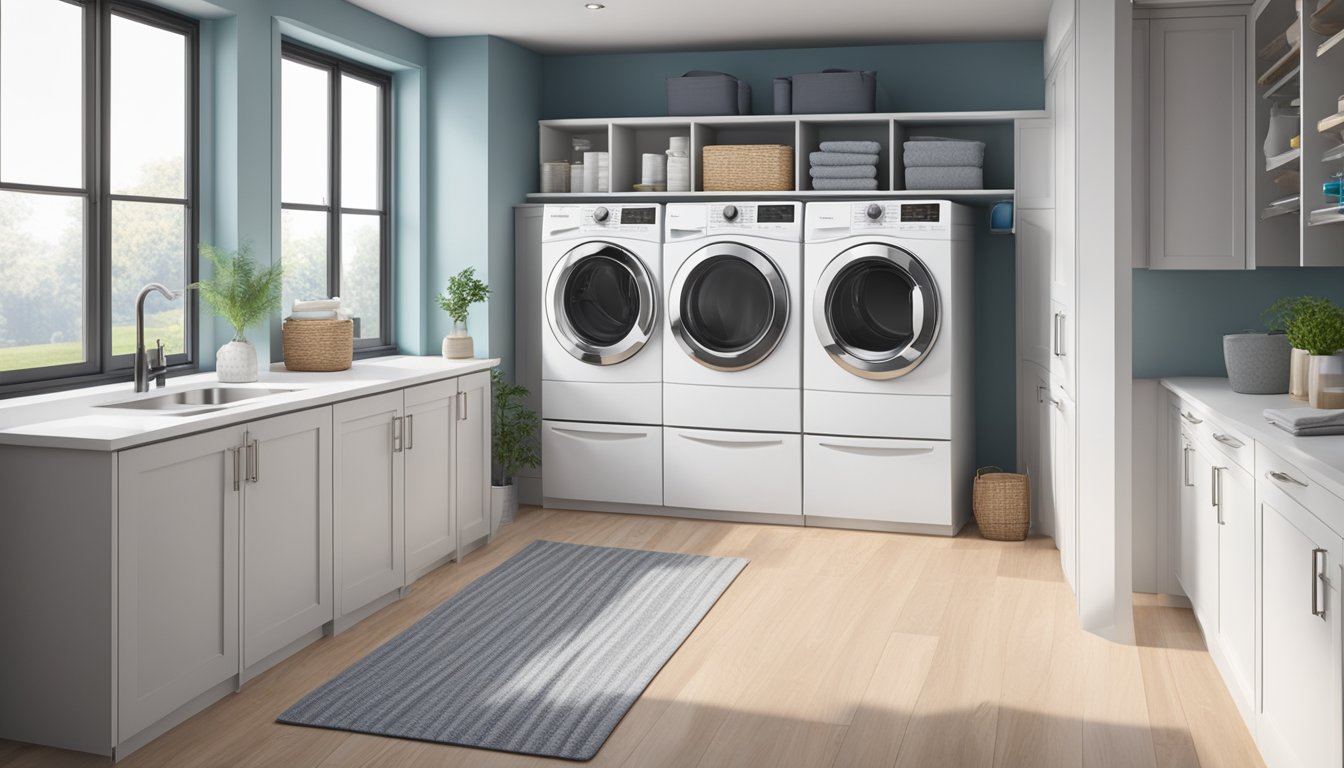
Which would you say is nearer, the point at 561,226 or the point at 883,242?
the point at 883,242

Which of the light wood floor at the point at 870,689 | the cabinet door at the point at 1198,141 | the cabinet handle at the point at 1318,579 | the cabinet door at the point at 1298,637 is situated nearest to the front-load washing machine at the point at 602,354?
the light wood floor at the point at 870,689

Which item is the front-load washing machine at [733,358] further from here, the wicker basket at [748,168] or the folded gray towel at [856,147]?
the folded gray towel at [856,147]

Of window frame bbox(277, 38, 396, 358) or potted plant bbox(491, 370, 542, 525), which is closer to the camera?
window frame bbox(277, 38, 396, 358)

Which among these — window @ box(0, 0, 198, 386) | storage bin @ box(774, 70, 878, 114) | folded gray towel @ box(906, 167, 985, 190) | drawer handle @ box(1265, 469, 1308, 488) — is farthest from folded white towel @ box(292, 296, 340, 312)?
drawer handle @ box(1265, 469, 1308, 488)

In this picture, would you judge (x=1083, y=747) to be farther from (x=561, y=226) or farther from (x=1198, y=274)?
(x=561, y=226)

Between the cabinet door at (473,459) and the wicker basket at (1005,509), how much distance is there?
2.15 meters

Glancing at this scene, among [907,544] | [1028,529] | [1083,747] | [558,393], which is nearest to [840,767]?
[1083,747]

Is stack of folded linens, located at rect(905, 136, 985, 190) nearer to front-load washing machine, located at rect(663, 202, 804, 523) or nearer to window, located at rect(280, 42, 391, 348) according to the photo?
front-load washing machine, located at rect(663, 202, 804, 523)

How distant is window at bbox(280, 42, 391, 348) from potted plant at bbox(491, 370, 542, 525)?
0.61 m

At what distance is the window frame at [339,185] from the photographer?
A: 4.75 metres

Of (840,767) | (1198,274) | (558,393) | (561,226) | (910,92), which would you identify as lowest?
(840,767)

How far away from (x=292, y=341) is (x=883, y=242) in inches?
97.1

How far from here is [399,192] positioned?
5367 mm

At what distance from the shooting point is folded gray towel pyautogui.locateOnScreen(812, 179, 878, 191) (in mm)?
5184
